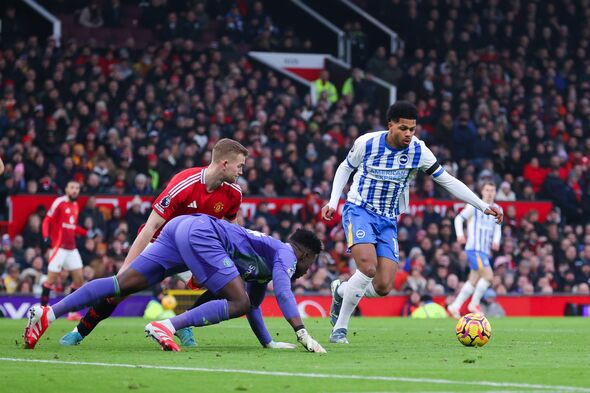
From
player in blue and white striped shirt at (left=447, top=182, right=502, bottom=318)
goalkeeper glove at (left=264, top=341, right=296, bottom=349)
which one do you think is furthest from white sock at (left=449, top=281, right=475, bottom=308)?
goalkeeper glove at (left=264, top=341, right=296, bottom=349)

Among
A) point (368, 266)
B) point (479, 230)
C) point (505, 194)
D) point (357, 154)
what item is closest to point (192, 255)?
point (368, 266)

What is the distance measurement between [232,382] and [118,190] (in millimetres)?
16981

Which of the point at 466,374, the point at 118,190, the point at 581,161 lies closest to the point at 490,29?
the point at 581,161

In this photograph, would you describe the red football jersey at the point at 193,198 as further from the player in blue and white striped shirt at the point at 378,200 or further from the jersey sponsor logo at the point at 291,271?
the player in blue and white striped shirt at the point at 378,200

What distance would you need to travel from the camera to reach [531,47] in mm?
35062

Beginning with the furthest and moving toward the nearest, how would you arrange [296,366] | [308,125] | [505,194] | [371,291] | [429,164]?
[308,125]
[505,194]
[371,291]
[429,164]
[296,366]

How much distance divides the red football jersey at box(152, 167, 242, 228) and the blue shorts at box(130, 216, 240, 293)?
86cm

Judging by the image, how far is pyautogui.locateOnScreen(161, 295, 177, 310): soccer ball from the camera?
70.8 ft

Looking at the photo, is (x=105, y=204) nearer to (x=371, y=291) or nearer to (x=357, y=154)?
(x=371, y=291)

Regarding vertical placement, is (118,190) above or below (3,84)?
below

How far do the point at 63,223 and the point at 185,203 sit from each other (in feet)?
31.5

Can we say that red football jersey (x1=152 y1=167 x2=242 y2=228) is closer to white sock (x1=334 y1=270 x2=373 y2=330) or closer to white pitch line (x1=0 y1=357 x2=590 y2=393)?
white sock (x1=334 y1=270 x2=373 y2=330)

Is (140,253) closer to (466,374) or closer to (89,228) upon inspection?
(466,374)

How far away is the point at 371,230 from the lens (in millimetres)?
12797
